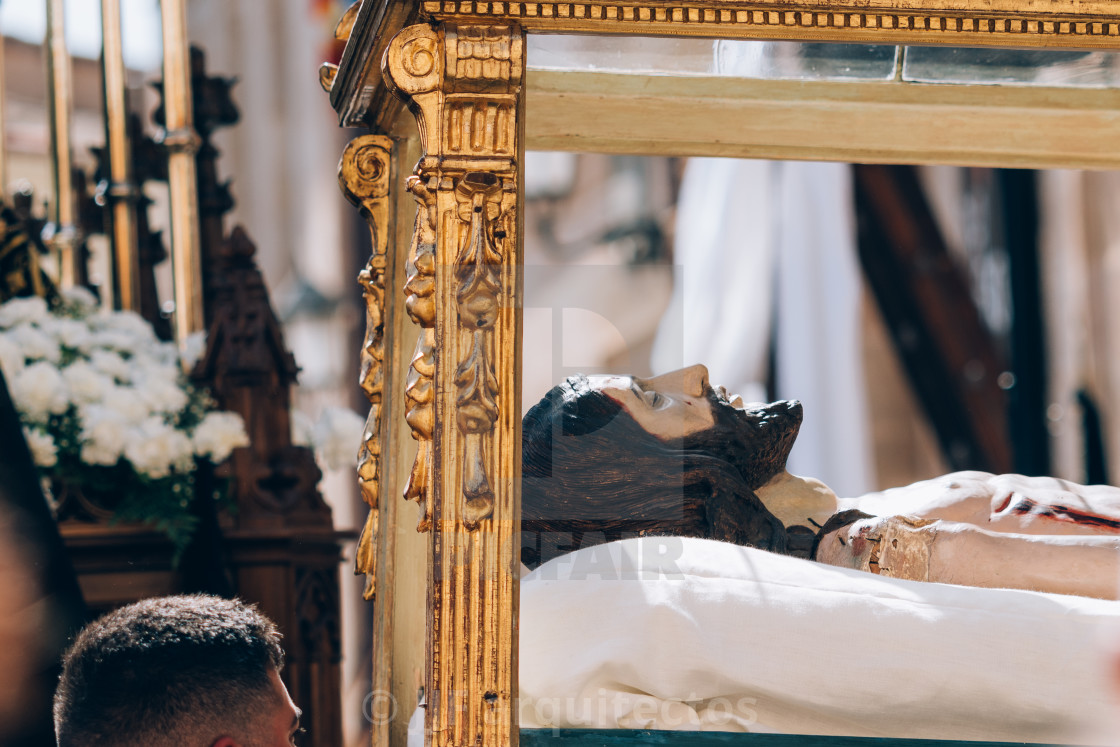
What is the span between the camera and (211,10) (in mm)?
9352

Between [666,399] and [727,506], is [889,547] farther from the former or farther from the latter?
[666,399]

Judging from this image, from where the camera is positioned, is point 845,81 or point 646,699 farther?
point 845,81

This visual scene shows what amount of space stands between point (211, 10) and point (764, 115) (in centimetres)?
795

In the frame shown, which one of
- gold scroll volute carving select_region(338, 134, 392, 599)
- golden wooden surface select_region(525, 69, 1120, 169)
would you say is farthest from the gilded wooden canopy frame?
golden wooden surface select_region(525, 69, 1120, 169)

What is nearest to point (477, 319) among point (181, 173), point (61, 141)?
point (181, 173)

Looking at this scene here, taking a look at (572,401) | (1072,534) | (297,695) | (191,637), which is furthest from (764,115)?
(297,695)

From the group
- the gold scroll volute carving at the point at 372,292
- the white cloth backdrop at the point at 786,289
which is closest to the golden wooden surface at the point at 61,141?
the white cloth backdrop at the point at 786,289

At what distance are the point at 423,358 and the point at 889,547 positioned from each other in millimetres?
822

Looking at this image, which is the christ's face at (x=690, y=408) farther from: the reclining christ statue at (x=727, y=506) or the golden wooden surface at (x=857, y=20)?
the golden wooden surface at (x=857, y=20)

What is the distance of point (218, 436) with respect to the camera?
9.07 ft

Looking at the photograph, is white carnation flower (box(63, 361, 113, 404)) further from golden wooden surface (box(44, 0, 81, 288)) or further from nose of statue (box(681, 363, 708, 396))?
nose of statue (box(681, 363, 708, 396))

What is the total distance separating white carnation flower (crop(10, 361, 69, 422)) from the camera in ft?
8.86

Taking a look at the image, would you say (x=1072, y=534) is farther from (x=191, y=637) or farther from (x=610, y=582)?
(x=191, y=637)

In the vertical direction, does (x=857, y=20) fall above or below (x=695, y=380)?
above
